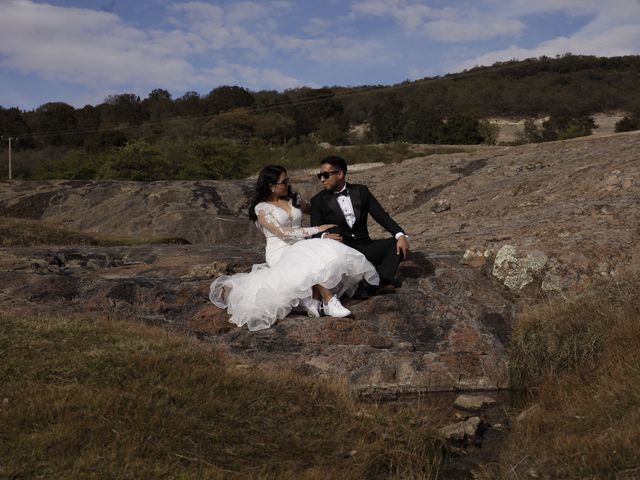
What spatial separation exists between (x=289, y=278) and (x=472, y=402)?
2.30 metres

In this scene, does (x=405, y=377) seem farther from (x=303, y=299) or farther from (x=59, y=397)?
(x=59, y=397)

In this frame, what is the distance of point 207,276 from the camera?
8836 mm

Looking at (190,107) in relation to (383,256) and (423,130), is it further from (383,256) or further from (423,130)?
(383,256)

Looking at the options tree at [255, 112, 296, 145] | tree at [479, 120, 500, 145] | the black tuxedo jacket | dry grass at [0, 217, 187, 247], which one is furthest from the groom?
tree at [255, 112, 296, 145]

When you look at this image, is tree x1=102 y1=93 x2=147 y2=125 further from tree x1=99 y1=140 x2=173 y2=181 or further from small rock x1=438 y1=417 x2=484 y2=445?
small rock x1=438 y1=417 x2=484 y2=445

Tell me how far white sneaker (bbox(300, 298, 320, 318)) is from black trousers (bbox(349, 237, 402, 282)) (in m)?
0.88

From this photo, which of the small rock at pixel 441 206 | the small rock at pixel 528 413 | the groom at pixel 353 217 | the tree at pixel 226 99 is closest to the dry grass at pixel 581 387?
the small rock at pixel 528 413

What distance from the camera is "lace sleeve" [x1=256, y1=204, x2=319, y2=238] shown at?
25.7 ft

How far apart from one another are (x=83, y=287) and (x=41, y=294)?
19.0 inches

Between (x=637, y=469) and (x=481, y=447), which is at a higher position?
(x=637, y=469)

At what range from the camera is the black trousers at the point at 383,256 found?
7.79 metres

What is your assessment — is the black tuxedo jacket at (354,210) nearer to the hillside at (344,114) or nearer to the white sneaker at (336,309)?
the white sneaker at (336,309)

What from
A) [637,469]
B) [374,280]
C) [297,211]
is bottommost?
[637,469]

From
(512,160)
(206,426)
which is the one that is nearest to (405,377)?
(206,426)
